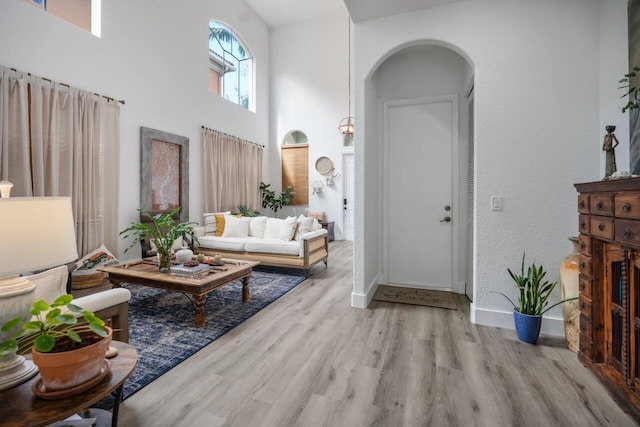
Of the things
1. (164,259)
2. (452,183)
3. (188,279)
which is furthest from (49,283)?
(452,183)

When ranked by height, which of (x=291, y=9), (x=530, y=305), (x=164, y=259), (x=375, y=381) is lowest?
(x=375, y=381)

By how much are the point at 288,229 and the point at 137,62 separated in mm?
3441

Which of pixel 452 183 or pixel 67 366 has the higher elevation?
pixel 452 183

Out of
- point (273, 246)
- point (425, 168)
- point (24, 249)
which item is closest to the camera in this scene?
point (24, 249)

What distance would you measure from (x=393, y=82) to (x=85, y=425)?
3.76 metres

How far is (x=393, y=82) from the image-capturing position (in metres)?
3.52

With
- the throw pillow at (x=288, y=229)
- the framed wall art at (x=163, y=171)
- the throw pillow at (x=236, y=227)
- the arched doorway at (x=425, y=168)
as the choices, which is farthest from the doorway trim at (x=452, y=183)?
the framed wall art at (x=163, y=171)

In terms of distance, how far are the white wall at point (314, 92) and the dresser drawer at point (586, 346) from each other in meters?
6.03

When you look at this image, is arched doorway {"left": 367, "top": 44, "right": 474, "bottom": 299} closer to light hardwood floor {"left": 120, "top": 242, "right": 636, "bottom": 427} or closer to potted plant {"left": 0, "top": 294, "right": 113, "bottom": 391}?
light hardwood floor {"left": 120, "top": 242, "right": 636, "bottom": 427}

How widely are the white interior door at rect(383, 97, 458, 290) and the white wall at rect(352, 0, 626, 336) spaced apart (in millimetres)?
817

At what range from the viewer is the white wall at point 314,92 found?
7.73m

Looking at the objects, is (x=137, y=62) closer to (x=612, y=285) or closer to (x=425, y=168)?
(x=425, y=168)

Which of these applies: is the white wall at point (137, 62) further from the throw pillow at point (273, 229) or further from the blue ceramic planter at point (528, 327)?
the blue ceramic planter at point (528, 327)

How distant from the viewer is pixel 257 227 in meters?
5.25
